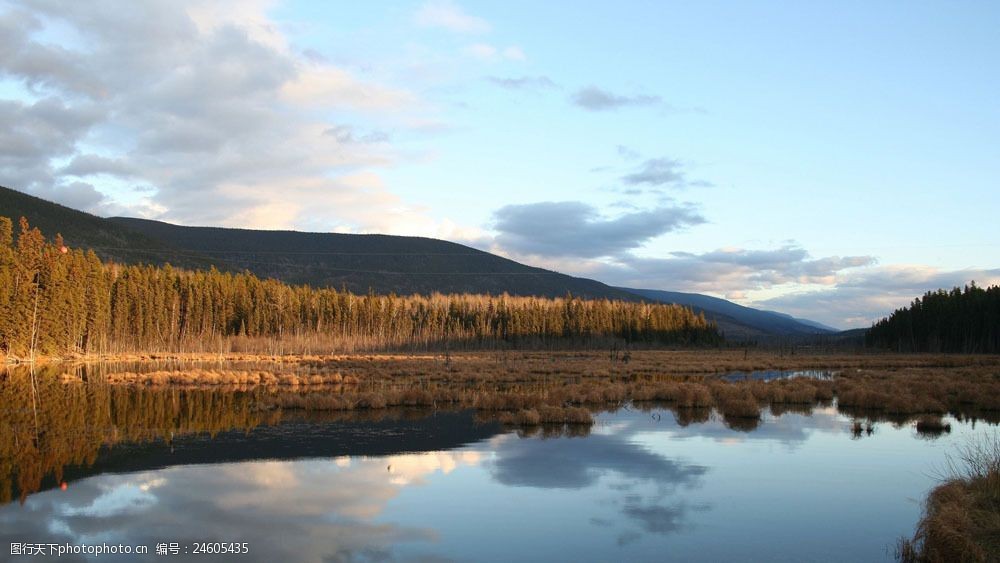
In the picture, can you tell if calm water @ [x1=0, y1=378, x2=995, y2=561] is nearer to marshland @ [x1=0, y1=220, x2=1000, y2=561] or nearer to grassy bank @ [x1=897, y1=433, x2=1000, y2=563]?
marshland @ [x1=0, y1=220, x2=1000, y2=561]

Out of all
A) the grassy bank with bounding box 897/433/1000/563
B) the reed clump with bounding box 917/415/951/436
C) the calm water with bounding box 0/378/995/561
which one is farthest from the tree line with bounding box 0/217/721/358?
the grassy bank with bounding box 897/433/1000/563

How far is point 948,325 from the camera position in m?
106

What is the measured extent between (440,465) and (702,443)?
29.3 ft

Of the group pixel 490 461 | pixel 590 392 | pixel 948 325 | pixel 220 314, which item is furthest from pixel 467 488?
pixel 948 325

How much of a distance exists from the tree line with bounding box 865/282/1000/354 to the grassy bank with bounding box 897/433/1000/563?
326ft

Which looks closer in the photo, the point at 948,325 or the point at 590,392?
the point at 590,392

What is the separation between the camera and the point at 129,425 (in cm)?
2572

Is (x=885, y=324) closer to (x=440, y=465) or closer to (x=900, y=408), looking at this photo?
(x=900, y=408)

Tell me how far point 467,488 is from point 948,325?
11184 centimetres

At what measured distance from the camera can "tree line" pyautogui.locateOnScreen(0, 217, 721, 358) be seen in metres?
65.6

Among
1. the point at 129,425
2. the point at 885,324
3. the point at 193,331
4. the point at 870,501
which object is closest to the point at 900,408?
the point at 870,501

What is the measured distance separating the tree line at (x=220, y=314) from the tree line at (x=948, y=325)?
3361 cm

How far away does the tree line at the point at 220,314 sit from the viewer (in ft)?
215

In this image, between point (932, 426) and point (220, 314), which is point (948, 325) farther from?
point (220, 314)
